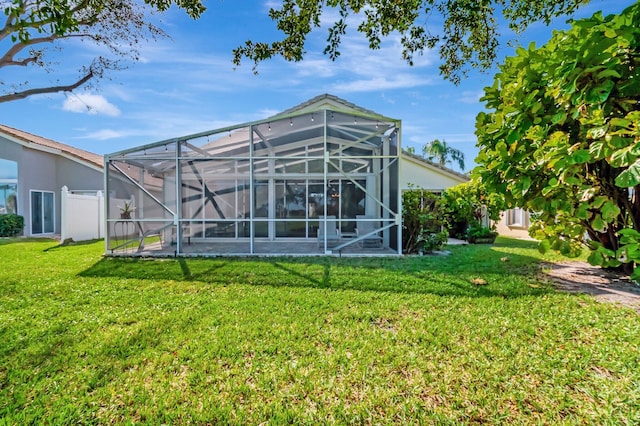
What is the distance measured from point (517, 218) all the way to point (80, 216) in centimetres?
2097

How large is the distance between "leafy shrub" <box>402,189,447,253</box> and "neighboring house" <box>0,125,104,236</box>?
1519cm

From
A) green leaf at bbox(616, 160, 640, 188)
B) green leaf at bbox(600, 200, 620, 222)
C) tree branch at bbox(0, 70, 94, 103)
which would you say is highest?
tree branch at bbox(0, 70, 94, 103)

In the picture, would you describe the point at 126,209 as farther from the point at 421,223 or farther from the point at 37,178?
the point at 37,178

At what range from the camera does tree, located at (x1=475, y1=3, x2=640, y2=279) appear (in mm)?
2307

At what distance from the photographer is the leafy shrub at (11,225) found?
13.1 meters

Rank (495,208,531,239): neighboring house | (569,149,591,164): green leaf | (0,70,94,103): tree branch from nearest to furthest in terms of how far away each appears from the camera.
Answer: (569,149,591,164): green leaf
(0,70,94,103): tree branch
(495,208,531,239): neighboring house

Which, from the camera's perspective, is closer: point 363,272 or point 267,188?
point 363,272

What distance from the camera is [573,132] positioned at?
3.32m

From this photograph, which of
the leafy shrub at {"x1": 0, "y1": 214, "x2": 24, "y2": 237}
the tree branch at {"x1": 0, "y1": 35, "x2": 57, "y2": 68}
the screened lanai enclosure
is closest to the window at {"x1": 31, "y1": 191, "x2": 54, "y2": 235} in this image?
the leafy shrub at {"x1": 0, "y1": 214, "x2": 24, "y2": 237}

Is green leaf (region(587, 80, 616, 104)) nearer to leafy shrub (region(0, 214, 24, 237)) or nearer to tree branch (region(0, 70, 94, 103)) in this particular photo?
tree branch (region(0, 70, 94, 103))

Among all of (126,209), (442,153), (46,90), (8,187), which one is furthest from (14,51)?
(442,153)

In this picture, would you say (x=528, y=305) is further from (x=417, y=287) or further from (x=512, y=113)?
(x=512, y=113)

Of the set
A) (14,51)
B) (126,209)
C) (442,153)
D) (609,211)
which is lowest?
(609,211)

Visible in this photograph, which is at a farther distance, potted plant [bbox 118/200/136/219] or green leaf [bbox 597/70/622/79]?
potted plant [bbox 118/200/136/219]
